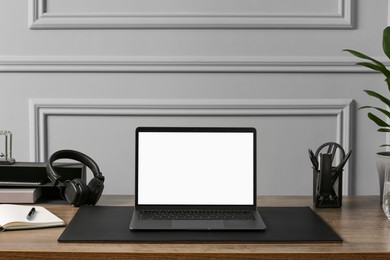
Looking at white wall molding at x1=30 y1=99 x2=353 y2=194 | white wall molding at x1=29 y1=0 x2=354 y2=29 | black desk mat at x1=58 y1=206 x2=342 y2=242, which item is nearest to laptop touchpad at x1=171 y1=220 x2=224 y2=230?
black desk mat at x1=58 y1=206 x2=342 y2=242

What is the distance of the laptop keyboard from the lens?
1420 mm

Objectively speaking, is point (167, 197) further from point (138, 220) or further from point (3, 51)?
point (3, 51)

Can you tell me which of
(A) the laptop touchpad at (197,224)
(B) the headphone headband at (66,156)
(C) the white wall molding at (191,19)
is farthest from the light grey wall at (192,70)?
(A) the laptop touchpad at (197,224)

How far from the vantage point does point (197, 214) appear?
1448 millimetres

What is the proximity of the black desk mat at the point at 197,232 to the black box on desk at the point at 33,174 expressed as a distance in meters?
0.15

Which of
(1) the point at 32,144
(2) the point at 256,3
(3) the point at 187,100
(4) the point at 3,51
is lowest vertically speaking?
(1) the point at 32,144

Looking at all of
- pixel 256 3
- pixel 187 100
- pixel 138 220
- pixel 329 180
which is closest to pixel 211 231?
pixel 138 220

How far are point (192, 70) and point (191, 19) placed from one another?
0.53 feet

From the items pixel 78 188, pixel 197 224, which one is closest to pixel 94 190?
pixel 78 188

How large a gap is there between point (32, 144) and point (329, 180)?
39.4 inches

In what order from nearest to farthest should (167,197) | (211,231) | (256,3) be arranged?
(211,231) < (167,197) < (256,3)

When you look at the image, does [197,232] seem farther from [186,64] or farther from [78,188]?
[186,64]

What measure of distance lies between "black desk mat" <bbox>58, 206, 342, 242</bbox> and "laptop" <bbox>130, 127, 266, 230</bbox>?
7cm

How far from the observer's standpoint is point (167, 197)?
149 centimetres
